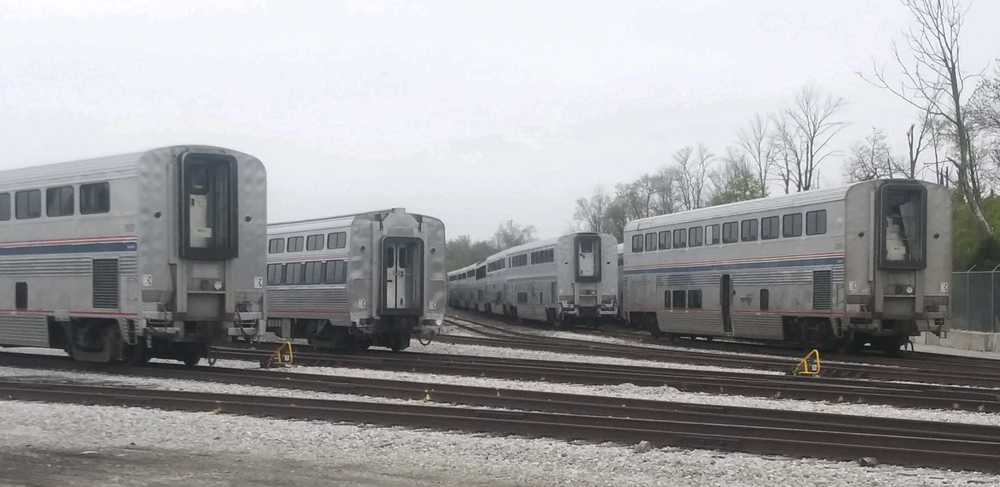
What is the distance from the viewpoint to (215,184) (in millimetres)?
18047

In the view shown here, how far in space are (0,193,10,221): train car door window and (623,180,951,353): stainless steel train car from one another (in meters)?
16.9

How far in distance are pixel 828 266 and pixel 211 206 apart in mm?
13545

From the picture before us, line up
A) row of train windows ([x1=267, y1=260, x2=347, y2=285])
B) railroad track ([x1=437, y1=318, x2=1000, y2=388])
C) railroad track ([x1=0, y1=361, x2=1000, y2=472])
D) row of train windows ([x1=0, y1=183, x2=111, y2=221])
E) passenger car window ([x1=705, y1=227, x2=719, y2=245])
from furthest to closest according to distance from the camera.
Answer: passenger car window ([x1=705, y1=227, x2=719, y2=245]) < row of train windows ([x1=267, y1=260, x2=347, y2=285]) < row of train windows ([x1=0, y1=183, x2=111, y2=221]) < railroad track ([x1=437, y1=318, x2=1000, y2=388]) < railroad track ([x1=0, y1=361, x2=1000, y2=472])

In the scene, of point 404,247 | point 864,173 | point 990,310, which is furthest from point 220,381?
point 864,173

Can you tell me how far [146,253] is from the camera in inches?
683

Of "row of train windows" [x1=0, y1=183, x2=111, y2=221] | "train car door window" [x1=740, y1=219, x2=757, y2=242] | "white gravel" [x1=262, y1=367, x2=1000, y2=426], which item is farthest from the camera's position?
"train car door window" [x1=740, y1=219, x2=757, y2=242]

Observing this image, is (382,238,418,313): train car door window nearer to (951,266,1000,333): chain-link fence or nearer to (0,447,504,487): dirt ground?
(0,447,504,487): dirt ground

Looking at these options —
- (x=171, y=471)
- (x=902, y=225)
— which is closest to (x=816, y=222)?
(x=902, y=225)

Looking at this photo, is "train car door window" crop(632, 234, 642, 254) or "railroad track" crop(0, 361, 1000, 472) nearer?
"railroad track" crop(0, 361, 1000, 472)

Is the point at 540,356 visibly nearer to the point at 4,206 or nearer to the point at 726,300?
the point at 726,300

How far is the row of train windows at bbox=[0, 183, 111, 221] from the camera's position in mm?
17984

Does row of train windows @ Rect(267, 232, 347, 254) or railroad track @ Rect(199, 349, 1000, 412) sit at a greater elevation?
row of train windows @ Rect(267, 232, 347, 254)

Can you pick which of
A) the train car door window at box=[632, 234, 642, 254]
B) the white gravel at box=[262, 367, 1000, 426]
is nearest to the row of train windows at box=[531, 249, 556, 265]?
the train car door window at box=[632, 234, 642, 254]

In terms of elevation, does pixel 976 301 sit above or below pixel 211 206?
below
